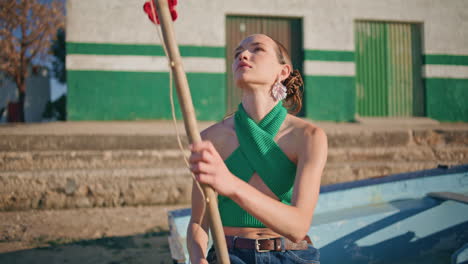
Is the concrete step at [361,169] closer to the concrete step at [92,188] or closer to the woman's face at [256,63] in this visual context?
the concrete step at [92,188]

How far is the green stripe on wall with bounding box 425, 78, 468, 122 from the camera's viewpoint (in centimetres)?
877

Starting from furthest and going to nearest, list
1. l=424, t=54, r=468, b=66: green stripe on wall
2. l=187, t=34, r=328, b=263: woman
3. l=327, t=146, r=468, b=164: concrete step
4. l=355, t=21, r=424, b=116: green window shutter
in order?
l=424, t=54, r=468, b=66: green stripe on wall → l=355, t=21, r=424, b=116: green window shutter → l=327, t=146, r=468, b=164: concrete step → l=187, t=34, r=328, b=263: woman

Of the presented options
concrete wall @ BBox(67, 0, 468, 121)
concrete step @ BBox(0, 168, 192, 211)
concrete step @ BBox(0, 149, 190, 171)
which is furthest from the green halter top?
concrete wall @ BBox(67, 0, 468, 121)

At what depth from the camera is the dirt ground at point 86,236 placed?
114 inches

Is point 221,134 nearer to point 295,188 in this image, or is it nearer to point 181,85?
point 295,188

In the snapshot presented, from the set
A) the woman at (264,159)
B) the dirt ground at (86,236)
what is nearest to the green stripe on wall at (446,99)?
the dirt ground at (86,236)

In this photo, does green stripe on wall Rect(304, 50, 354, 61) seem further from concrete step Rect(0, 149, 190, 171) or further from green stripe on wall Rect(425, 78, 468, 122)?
concrete step Rect(0, 149, 190, 171)

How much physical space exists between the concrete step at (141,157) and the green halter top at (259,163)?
355cm

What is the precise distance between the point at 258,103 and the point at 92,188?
3.47m

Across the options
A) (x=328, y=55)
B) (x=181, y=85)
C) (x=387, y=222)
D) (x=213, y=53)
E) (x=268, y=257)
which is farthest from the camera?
(x=328, y=55)

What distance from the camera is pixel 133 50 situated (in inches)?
293

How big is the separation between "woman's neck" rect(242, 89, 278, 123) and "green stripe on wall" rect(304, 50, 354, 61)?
23.3ft

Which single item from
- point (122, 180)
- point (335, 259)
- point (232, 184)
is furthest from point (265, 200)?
point (122, 180)

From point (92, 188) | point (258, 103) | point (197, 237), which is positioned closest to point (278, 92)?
point (258, 103)
